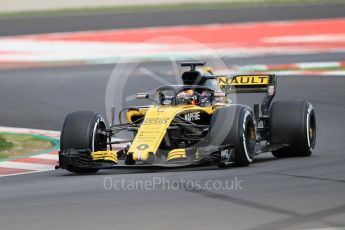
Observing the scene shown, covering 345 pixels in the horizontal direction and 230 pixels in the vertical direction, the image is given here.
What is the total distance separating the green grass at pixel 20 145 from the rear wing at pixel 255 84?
3338 millimetres

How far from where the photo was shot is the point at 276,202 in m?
9.40

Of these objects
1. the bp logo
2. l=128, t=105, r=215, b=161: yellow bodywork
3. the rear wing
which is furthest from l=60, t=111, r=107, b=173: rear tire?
Result: the rear wing

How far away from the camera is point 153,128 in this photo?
475 inches

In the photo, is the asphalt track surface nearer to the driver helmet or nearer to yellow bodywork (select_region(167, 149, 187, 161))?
yellow bodywork (select_region(167, 149, 187, 161))

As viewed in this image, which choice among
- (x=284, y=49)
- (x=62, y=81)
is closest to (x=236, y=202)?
(x=62, y=81)

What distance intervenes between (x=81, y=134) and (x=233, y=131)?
6.45 ft

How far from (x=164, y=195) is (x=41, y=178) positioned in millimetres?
2724

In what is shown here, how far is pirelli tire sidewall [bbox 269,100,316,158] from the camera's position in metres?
13.2

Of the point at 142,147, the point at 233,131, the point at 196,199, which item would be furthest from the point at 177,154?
the point at 196,199

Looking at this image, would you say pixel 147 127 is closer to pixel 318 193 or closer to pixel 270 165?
pixel 270 165
